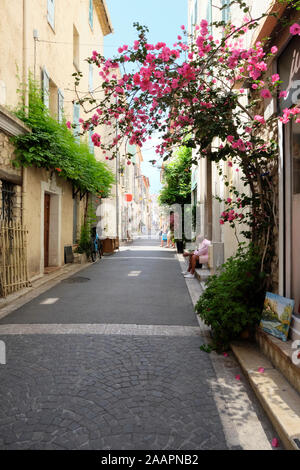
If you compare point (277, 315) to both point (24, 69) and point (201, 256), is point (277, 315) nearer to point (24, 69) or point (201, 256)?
point (201, 256)

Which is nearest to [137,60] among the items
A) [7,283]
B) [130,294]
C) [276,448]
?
[276,448]

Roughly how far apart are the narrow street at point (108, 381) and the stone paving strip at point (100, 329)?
0.04 feet

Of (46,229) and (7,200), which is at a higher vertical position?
(7,200)

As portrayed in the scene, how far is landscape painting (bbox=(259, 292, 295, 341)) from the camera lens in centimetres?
326

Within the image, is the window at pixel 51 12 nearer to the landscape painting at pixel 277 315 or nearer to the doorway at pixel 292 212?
the doorway at pixel 292 212

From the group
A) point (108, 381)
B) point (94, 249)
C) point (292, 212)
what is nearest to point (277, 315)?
point (292, 212)

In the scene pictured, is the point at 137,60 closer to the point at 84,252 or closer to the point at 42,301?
the point at 42,301

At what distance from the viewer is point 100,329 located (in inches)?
179

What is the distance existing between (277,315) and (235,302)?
1.78 feet

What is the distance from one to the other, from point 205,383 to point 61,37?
1205 cm

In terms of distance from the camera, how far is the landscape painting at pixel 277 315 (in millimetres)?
3256

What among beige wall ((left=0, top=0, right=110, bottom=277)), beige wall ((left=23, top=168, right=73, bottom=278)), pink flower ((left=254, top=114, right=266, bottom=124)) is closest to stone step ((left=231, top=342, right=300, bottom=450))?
pink flower ((left=254, top=114, right=266, bottom=124))

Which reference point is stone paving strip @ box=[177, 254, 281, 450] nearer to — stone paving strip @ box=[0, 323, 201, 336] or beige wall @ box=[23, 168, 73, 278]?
stone paving strip @ box=[0, 323, 201, 336]

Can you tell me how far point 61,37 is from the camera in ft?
36.9
